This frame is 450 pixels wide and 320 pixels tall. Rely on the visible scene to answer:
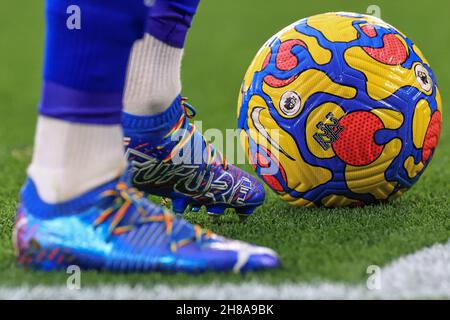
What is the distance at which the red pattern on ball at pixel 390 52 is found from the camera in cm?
262

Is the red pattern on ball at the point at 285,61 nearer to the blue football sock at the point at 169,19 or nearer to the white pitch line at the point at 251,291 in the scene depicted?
the blue football sock at the point at 169,19

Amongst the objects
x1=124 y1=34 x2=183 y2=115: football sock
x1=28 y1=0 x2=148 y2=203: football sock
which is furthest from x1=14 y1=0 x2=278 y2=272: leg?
x1=124 y1=34 x2=183 y2=115: football sock

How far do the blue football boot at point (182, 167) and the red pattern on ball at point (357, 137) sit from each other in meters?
0.32

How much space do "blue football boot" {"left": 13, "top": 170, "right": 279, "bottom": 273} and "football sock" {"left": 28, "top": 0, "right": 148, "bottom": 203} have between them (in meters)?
0.04

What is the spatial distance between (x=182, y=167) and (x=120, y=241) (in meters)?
0.68

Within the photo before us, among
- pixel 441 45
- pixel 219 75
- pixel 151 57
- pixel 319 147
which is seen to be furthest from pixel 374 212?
pixel 441 45

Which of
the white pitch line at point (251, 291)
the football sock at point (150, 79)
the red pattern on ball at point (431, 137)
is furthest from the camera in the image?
the red pattern on ball at point (431, 137)

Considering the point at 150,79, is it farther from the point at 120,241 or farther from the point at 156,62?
the point at 120,241

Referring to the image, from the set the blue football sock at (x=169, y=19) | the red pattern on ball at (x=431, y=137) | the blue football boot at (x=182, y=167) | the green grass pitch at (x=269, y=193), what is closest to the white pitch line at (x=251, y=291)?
the green grass pitch at (x=269, y=193)

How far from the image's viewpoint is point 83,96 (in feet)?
5.64

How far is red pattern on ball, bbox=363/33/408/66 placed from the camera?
2623mm

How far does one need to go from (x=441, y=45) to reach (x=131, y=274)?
7.00 meters

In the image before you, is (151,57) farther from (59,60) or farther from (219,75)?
(219,75)

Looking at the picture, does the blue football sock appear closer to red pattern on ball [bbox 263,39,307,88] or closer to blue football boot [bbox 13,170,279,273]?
red pattern on ball [bbox 263,39,307,88]
